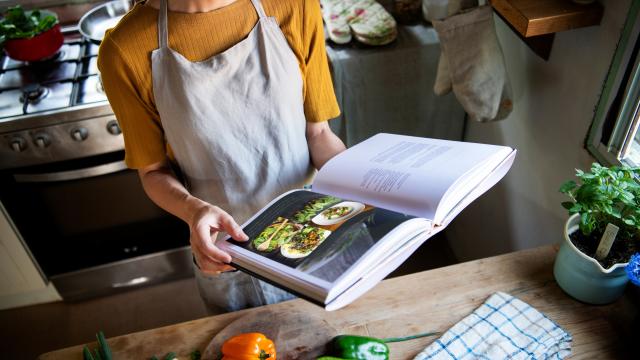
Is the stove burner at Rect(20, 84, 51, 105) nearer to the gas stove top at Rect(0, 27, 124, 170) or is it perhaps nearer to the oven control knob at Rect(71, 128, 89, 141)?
the gas stove top at Rect(0, 27, 124, 170)

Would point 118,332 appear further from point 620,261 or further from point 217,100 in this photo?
point 620,261

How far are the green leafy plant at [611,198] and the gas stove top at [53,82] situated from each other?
4.52 feet

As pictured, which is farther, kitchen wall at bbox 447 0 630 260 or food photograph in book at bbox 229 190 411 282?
kitchen wall at bbox 447 0 630 260

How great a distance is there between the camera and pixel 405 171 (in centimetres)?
84

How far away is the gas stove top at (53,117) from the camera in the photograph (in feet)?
5.09

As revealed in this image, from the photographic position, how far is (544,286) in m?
1.05

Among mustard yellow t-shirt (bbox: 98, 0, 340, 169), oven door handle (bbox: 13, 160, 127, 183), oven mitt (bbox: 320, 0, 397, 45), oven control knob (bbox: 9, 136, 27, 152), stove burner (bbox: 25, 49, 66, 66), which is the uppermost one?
mustard yellow t-shirt (bbox: 98, 0, 340, 169)

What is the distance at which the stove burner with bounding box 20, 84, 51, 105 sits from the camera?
5.22 ft

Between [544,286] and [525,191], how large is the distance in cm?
49

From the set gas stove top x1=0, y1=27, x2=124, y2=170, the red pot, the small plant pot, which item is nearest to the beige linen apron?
the small plant pot

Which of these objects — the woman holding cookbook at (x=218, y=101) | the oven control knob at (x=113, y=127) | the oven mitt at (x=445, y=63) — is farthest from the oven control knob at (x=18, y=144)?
the oven mitt at (x=445, y=63)

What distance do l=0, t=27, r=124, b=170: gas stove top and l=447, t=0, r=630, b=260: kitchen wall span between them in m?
1.25

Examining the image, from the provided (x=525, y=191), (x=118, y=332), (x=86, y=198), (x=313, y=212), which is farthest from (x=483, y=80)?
(x=118, y=332)

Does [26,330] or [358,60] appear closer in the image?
[358,60]
